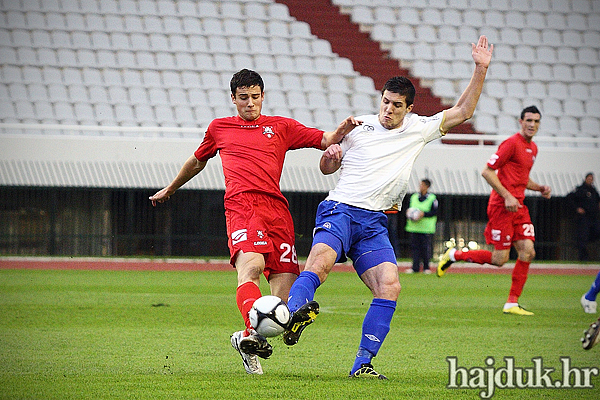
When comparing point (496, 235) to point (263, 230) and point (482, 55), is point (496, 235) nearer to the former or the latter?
point (482, 55)

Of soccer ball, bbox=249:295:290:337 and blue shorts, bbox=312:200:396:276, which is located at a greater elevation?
blue shorts, bbox=312:200:396:276

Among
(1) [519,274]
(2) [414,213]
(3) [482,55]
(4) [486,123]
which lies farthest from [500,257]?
(4) [486,123]

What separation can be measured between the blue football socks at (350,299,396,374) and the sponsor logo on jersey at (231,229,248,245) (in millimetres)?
1007

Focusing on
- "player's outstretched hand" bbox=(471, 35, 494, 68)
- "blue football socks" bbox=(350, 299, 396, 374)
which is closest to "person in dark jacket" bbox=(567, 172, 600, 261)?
"player's outstretched hand" bbox=(471, 35, 494, 68)

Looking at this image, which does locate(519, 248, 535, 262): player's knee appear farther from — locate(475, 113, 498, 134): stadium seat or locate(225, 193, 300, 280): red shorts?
locate(475, 113, 498, 134): stadium seat

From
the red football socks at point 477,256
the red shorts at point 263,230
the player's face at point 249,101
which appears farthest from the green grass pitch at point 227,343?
the player's face at point 249,101

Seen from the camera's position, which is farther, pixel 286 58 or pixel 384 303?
pixel 286 58

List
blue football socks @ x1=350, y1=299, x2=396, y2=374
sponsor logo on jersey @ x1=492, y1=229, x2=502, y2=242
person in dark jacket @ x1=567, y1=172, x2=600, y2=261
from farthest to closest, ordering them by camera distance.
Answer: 1. person in dark jacket @ x1=567, y1=172, x2=600, y2=261
2. sponsor logo on jersey @ x1=492, y1=229, x2=502, y2=242
3. blue football socks @ x1=350, y1=299, x2=396, y2=374

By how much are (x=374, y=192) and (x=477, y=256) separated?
5.72m

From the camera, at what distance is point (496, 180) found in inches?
400

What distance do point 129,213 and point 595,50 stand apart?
16464mm

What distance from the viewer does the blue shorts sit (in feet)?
19.1

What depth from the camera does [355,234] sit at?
591 centimetres

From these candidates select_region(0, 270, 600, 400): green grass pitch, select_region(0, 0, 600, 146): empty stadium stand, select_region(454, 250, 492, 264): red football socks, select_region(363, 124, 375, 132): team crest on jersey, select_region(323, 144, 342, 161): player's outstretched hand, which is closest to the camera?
select_region(0, 270, 600, 400): green grass pitch
